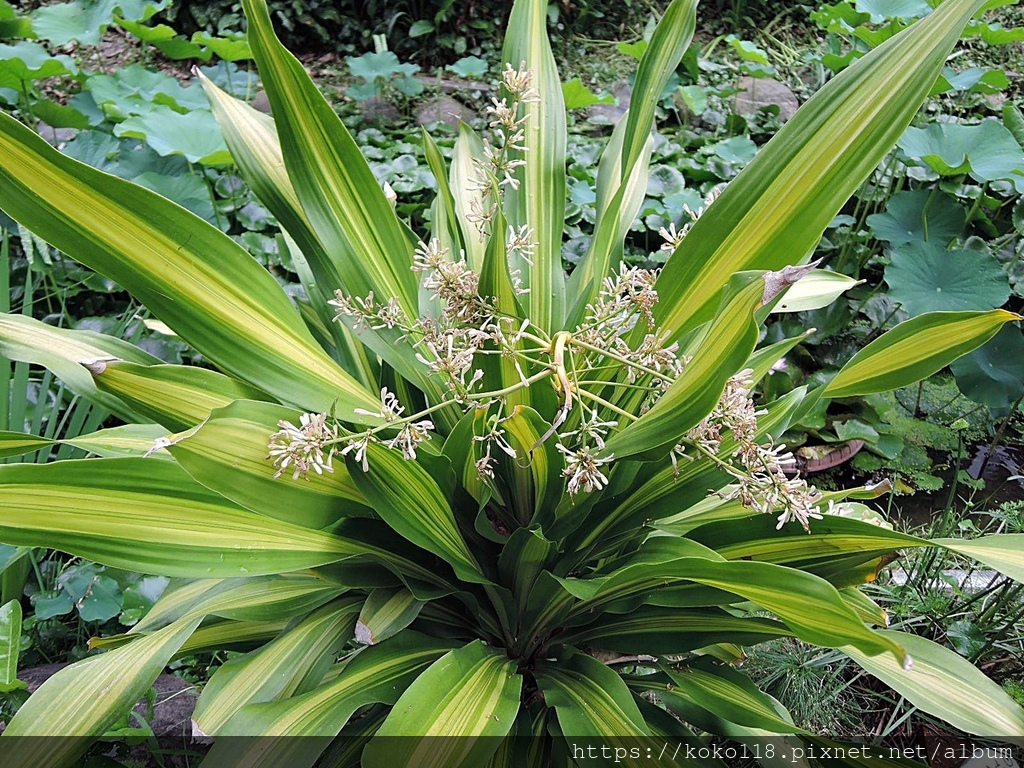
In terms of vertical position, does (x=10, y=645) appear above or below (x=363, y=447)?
below

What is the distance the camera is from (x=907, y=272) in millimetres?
1854

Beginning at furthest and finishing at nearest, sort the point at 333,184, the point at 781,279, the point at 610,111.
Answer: the point at 610,111
the point at 333,184
the point at 781,279

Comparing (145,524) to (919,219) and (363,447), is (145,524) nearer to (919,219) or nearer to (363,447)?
(363,447)

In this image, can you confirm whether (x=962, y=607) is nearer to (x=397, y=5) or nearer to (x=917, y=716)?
(x=917, y=716)

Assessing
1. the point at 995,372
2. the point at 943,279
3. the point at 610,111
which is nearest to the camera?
the point at 995,372

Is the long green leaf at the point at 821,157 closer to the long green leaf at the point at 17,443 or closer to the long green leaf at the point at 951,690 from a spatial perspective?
the long green leaf at the point at 951,690

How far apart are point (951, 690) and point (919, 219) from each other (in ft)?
4.96

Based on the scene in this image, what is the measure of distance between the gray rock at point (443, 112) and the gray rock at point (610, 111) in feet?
1.90

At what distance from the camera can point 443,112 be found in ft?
11.4

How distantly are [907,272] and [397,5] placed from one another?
3467mm

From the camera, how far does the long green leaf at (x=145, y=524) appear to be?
0.71 meters

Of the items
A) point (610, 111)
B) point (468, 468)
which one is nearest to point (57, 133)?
point (610, 111)

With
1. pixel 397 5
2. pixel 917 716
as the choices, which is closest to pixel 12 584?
pixel 917 716

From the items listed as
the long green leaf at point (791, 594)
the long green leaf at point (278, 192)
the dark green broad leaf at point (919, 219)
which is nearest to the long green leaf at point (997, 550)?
the long green leaf at point (791, 594)
